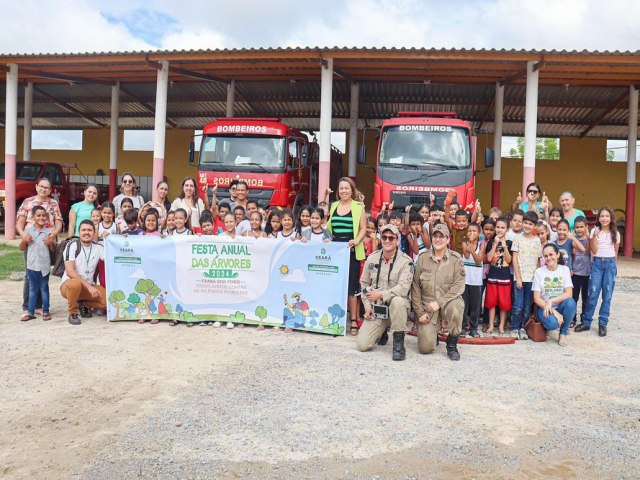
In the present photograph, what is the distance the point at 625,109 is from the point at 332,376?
17.2 meters

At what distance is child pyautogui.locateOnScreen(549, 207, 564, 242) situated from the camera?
6766mm

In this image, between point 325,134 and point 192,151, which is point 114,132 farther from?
point 325,134

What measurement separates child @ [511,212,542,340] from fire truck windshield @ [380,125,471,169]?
3.71 m

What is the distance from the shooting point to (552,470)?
310cm

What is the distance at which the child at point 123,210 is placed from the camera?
683cm

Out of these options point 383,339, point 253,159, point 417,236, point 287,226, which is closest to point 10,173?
point 253,159

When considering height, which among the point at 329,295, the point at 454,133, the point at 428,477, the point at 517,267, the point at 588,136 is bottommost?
the point at 428,477

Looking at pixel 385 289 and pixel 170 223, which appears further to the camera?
pixel 170 223

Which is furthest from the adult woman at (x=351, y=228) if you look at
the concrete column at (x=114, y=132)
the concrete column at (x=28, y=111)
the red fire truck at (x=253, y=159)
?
the concrete column at (x=28, y=111)

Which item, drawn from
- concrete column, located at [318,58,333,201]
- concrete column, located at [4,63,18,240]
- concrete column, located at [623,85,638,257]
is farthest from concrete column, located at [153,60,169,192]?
concrete column, located at [623,85,638,257]

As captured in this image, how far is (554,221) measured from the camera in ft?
22.4

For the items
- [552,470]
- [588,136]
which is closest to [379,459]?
[552,470]

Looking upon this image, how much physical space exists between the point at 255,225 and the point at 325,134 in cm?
650

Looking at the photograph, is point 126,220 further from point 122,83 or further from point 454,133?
point 122,83
